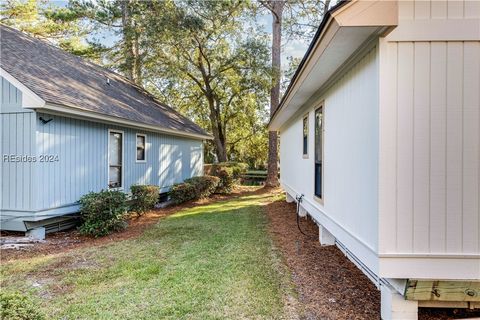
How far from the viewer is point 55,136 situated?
7027mm

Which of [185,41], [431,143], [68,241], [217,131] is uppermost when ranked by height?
[185,41]

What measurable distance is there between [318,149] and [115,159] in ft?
20.3

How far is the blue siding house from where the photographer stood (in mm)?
6629

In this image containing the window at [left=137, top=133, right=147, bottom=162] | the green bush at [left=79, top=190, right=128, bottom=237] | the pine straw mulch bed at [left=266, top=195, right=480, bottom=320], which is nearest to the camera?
the pine straw mulch bed at [left=266, top=195, right=480, bottom=320]

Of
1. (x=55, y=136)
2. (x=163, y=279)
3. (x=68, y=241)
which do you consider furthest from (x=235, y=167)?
(x=163, y=279)

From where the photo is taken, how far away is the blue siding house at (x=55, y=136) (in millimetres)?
6629

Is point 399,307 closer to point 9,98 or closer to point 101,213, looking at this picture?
point 101,213

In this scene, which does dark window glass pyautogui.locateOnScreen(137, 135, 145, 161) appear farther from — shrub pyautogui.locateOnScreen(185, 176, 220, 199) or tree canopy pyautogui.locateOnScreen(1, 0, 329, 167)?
tree canopy pyautogui.locateOnScreen(1, 0, 329, 167)

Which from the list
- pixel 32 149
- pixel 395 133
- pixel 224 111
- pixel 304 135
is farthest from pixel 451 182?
pixel 224 111

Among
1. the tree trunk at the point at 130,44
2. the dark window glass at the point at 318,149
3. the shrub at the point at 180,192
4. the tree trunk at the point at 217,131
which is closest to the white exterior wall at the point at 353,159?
the dark window glass at the point at 318,149

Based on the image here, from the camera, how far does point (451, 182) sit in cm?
291

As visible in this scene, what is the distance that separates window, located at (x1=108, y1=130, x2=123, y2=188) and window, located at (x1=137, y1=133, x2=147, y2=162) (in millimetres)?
1027

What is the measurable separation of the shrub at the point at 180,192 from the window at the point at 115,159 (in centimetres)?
280

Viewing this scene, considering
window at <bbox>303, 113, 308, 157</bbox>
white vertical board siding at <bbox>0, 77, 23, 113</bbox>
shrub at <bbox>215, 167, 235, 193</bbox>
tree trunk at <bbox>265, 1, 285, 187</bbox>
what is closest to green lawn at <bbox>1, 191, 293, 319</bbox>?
window at <bbox>303, 113, 308, 157</bbox>
